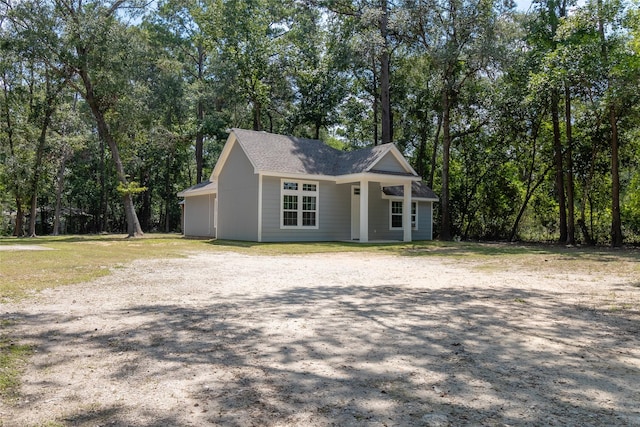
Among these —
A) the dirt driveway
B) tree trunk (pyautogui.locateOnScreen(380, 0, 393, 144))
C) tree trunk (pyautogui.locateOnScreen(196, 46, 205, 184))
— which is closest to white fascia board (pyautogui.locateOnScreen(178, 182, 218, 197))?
tree trunk (pyautogui.locateOnScreen(196, 46, 205, 184))

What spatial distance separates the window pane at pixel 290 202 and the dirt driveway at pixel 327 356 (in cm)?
1177

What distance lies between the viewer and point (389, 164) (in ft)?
64.0

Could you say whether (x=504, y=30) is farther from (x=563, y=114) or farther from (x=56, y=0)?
(x=56, y=0)

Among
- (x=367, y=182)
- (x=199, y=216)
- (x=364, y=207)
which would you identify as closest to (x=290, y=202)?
(x=364, y=207)

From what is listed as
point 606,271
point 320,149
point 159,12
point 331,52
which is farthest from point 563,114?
point 159,12

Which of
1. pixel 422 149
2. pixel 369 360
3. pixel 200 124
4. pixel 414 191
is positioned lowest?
pixel 369 360

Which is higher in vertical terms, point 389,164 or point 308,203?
point 389,164

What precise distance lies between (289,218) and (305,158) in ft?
9.41

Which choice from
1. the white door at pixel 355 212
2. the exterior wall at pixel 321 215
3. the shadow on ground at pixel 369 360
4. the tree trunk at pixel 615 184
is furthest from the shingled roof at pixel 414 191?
the shadow on ground at pixel 369 360

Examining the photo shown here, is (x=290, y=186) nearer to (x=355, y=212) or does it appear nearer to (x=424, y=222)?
(x=355, y=212)

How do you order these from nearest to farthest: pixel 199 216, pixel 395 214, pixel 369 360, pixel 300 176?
pixel 369 360 → pixel 300 176 → pixel 395 214 → pixel 199 216

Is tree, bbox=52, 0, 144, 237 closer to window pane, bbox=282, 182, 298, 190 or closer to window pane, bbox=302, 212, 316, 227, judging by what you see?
window pane, bbox=282, 182, 298, 190

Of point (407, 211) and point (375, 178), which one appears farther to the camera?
point (407, 211)

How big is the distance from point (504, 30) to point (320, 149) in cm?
887
